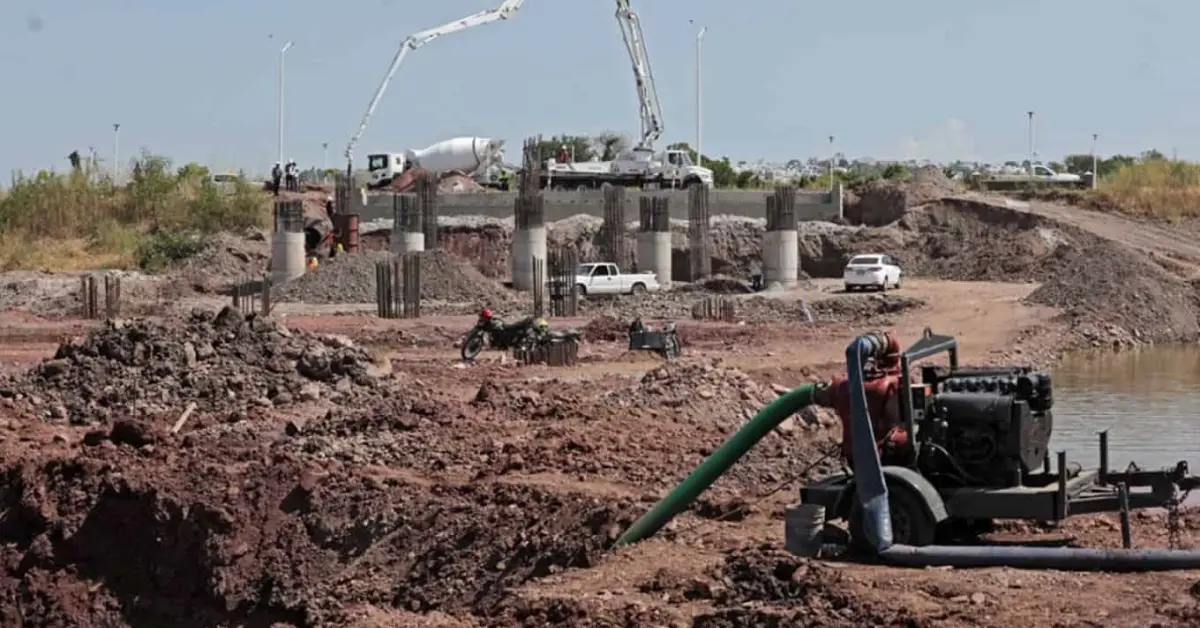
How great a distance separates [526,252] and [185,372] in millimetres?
28166

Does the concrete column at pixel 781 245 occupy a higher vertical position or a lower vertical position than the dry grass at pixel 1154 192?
lower

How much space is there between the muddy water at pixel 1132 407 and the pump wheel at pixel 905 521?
497 cm

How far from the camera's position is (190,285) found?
4978 cm

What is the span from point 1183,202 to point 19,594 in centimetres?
5457

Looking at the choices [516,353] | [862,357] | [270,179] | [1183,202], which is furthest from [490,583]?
[270,179]

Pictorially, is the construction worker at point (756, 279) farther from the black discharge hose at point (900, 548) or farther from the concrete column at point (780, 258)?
the black discharge hose at point (900, 548)

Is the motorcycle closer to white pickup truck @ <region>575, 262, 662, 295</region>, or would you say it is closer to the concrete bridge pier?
white pickup truck @ <region>575, 262, 662, 295</region>

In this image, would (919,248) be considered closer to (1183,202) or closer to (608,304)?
(1183,202)

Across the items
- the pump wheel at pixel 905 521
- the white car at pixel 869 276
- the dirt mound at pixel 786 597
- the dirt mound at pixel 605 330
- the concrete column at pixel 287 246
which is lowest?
the dirt mound at pixel 786 597

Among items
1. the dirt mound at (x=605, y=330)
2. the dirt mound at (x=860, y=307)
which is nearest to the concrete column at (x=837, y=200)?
the dirt mound at (x=860, y=307)

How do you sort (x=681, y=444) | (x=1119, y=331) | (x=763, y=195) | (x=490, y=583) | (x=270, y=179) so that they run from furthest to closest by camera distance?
(x=270, y=179), (x=763, y=195), (x=1119, y=331), (x=681, y=444), (x=490, y=583)

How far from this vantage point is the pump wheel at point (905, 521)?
499 inches

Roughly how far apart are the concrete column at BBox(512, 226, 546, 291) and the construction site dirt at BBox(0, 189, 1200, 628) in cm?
2173

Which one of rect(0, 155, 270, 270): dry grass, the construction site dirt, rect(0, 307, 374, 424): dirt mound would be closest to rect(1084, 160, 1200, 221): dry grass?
rect(0, 155, 270, 270): dry grass
